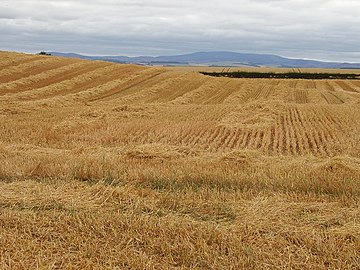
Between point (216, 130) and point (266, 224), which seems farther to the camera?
point (216, 130)

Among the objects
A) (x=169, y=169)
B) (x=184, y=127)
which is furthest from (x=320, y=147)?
(x=169, y=169)

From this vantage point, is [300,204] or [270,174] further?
[270,174]

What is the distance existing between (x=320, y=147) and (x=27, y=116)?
40.8 feet

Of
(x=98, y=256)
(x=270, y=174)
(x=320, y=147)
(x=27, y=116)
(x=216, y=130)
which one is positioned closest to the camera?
(x=98, y=256)

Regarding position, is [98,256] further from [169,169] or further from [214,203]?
[169,169]

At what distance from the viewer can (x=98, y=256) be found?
15.2 ft

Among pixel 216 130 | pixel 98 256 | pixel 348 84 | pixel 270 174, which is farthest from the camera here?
pixel 348 84

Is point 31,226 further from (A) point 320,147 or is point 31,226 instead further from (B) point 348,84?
(B) point 348,84

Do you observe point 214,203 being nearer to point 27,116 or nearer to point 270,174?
point 270,174

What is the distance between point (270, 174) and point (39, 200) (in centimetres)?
407

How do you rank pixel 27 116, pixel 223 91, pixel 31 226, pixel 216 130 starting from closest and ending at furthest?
pixel 31 226 < pixel 216 130 < pixel 27 116 < pixel 223 91

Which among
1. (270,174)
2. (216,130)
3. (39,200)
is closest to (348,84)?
(216,130)

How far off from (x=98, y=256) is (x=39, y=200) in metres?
2.00

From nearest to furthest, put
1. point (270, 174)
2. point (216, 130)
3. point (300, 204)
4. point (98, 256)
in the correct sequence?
point (98, 256)
point (300, 204)
point (270, 174)
point (216, 130)
